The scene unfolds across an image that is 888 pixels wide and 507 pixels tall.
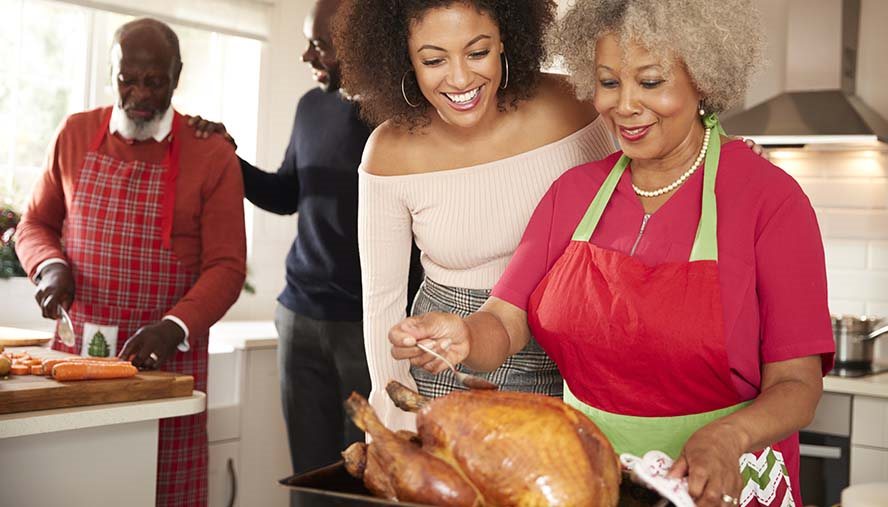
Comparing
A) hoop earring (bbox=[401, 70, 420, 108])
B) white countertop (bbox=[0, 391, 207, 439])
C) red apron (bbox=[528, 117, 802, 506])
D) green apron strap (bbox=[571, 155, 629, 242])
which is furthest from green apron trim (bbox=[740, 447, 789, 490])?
white countertop (bbox=[0, 391, 207, 439])

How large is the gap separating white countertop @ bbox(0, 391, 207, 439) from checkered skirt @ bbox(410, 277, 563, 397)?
1.63 feet

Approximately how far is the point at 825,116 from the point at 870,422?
101cm

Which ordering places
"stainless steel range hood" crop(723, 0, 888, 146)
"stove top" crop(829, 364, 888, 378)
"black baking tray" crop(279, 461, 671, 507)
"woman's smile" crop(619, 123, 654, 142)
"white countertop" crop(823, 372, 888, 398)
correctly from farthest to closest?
"stainless steel range hood" crop(723, 0, 888, 146), "stove top" crop(829, 364, 888, 378), "white countertop" crop(823, 372, 888, 398), "woman's smile" crop(619, 123, 654, 142), "black baking tray" crop(279, 461, 671, 507)

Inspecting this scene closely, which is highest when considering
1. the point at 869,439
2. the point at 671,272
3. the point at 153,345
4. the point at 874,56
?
→ the point at 874,56

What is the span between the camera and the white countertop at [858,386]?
2.69 metres

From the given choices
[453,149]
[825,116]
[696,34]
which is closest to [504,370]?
[453,149]

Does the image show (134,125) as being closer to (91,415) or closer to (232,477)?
(91,415)

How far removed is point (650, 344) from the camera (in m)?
1.16

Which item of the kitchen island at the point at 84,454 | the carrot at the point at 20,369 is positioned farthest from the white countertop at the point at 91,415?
the carrot at the point at 20,369

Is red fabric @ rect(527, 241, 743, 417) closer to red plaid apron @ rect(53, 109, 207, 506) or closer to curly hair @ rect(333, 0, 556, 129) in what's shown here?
curly hair @ rect(333, 0, 556, 129)

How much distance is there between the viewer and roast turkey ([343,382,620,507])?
0.75 meters

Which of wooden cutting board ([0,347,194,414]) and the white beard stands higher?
the white beard

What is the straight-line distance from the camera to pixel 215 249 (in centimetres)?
238

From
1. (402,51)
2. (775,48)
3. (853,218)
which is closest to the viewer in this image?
(402,51)
